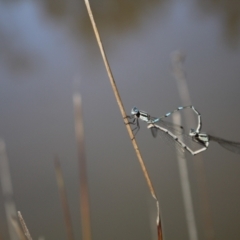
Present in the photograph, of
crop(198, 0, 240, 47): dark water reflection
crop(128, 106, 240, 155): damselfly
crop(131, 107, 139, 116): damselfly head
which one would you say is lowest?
crop(128, 106, 240, 155): damselfly

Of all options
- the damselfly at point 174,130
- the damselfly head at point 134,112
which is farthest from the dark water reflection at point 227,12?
the damselfly head at point 134,112

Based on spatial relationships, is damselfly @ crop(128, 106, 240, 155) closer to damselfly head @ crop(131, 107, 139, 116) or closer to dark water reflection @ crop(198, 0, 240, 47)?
damselfly head @ crop(131, 107, 139, 116)

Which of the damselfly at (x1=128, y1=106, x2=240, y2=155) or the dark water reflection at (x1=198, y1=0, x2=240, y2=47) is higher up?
the dark water reflection at (x1=198, y1=0, x2=240, y2=47)

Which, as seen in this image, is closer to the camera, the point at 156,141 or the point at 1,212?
the point at 1,212

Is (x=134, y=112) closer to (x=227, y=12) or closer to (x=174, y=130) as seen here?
(x=174, y=130)

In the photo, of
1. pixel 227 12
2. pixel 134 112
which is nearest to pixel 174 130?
pixel 134 112

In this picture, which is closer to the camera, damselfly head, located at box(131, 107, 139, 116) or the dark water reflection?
damselfly head, located at box(131, 107, 139, 116)

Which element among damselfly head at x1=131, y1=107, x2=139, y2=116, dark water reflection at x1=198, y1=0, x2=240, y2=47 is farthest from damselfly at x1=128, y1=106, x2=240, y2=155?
dark water reflection at x1=198, y1=0, x2=240, y2=47

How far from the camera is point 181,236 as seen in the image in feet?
7.20

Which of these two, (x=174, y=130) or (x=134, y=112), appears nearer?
(x=134, y=112)

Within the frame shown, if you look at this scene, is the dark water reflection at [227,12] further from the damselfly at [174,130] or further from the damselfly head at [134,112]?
the damselfly head at [134,112]

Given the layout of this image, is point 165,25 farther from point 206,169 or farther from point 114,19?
point 206,169

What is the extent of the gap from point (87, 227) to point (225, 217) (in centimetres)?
155

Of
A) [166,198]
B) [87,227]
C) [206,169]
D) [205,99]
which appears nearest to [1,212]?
[166,198]
